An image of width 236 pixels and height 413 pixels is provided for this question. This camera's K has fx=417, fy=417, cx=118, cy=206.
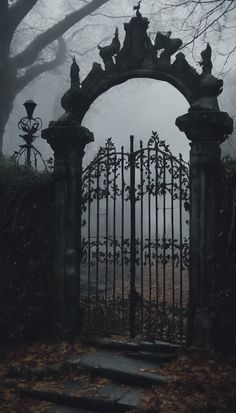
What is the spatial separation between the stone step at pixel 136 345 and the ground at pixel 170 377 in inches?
6.9

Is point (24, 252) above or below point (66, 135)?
below

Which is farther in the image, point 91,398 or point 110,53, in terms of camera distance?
point 110,53

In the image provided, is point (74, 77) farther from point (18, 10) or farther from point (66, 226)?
point (18, 10)

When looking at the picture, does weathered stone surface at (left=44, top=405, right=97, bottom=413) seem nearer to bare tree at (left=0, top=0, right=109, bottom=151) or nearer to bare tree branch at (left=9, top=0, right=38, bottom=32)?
bare tree at (left=0, top=0, right=109, bottom=151)

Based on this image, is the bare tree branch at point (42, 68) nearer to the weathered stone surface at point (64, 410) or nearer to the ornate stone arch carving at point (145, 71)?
the ornate stone arch carving at point (145, 71)

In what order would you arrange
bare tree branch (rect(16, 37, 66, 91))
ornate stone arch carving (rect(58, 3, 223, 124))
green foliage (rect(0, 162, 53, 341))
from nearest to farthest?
ornate stone arch carving (rect(58, 3, 223, 124))
green foliage (rect(0, 162, 53, 341))
bare tree branch (rect(16, 37, 66, 91))

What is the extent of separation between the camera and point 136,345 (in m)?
6.23

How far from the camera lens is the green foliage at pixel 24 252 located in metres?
6.75

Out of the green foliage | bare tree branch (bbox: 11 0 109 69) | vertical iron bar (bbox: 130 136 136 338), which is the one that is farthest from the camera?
bare tree branch (bbox: 11 0 109 69)

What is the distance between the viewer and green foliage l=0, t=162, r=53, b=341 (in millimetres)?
6750

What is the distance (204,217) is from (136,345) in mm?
2159

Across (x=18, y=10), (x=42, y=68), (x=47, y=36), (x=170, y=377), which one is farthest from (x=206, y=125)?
(x=42, y=68)

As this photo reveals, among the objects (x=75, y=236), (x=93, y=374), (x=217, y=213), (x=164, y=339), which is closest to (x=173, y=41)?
(x=217, y=213)

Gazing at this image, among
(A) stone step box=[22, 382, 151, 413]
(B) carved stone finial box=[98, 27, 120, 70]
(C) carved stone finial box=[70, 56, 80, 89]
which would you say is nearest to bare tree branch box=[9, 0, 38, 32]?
(C) carved stone finial box=[70, 56, 80, 89]
